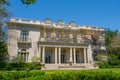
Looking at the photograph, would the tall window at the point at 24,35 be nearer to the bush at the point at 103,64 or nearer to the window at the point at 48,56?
the window at the point at 48,56

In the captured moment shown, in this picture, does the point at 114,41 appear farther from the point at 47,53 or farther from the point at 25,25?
the point at 25,25

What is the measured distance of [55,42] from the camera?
35031 millimetres

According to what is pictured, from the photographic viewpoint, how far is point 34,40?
35250 millimetres

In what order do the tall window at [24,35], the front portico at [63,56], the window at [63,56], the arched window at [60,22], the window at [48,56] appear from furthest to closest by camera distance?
→ the arched window at [60,22] → the window at [63,56] → the window at [48,56] → the tall window at [24,35] → the front portico at [63,56]

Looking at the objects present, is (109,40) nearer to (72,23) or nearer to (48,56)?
(72,23)

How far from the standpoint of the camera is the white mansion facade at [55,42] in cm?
3366

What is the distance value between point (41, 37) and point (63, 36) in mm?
5306

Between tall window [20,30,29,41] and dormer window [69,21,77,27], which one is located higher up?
dormer window [69,21,77,27]

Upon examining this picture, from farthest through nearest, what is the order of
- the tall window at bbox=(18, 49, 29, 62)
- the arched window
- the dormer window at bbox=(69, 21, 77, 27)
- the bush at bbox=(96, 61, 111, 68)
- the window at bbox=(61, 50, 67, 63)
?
the dormer window at bbox=(69, 21, 77, 27) < the arched window < the window at bbox=(61, 50, 67, 63) < the bush at bbox=(96, 61, 111, 68) < the tall window at bbox=(18, 49, 29, 62)

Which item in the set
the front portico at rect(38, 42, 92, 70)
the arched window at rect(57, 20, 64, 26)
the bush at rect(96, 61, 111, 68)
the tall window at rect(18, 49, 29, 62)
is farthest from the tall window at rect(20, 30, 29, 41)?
the bush at rect(96, 61, 111, 68)

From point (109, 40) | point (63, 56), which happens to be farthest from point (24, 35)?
point (109, 40)

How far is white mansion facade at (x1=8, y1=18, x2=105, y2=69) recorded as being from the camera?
110 ft

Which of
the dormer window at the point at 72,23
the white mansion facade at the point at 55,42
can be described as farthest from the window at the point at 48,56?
the dormer window at the point at 72,23

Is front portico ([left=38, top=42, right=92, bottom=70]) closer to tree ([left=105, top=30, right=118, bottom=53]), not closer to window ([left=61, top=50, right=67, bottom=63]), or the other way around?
window ([left=61, top=50, right=67, bottom=63])
